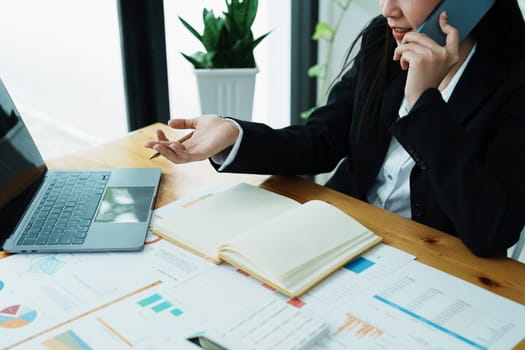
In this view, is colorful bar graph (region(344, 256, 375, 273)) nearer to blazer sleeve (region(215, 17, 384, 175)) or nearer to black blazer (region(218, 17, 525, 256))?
black blazer (region(218, 17, 525, 256))

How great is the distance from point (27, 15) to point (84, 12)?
0.20 m

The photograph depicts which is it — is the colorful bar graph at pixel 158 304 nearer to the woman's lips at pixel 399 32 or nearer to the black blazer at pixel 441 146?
the black blazer at pixel 441 146

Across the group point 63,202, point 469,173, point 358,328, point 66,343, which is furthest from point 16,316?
point 469,173

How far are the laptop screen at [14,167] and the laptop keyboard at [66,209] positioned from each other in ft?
0.10

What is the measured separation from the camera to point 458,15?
3.59 feet

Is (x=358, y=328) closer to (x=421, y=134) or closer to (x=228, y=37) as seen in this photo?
(x=421, y=134)

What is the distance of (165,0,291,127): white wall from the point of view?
2246 mm

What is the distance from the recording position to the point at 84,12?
206 centimetres

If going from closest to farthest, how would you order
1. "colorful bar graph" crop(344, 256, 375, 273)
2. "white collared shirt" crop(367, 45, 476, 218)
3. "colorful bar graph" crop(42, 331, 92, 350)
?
"colorful bar graph" crop(42, 331, 92, 350) → "colorful bar graph" crop(344, 256, 375, 273) → "white collared shirt" crop(367, 45, 476, 218)

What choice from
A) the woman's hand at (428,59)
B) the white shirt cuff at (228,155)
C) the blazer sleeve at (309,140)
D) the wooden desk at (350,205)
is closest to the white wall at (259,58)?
the wooden desk at (350,205)

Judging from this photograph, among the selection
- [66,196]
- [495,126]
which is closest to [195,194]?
[66,196]

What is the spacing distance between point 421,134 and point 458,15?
0.26 meters

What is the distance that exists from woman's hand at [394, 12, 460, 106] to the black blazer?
4 centimetres

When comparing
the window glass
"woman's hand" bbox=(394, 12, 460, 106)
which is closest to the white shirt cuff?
"woman's hand" bbox=(394, 12, 460, 106)
